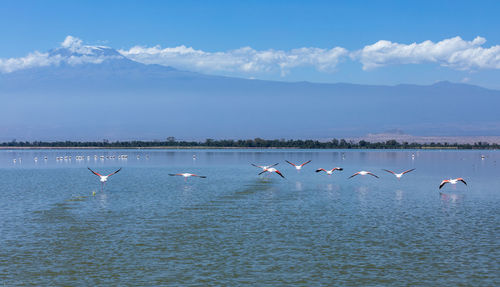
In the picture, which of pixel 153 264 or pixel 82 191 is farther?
pixel 82 191

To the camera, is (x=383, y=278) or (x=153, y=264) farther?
(x=153, y=264)

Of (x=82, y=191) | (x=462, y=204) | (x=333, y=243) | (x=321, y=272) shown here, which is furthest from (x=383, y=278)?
(x=82, y=191)

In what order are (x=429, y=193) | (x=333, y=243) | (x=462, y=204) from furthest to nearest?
(x=429, y=193)
(x=462, y=204)
(x=333, y=243)

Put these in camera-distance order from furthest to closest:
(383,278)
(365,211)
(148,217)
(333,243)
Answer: (365,211), (148,217), (333,243), (383,278)

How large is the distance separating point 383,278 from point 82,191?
3369cm

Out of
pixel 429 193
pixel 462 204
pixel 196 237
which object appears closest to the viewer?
pixel 196 237

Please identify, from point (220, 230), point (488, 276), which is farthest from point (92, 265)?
point (488, 276)

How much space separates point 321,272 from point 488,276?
541 cm

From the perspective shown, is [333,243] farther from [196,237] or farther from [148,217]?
[148,217]

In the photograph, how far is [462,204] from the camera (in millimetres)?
36125

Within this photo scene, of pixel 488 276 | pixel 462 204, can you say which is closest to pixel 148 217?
pixel 488 276

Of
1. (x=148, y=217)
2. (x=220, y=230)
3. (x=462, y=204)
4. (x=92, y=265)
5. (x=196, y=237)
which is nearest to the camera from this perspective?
(x=92, y=265)

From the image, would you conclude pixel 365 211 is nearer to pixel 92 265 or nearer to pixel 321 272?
pixel 321 272

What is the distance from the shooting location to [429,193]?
43.8 meters
